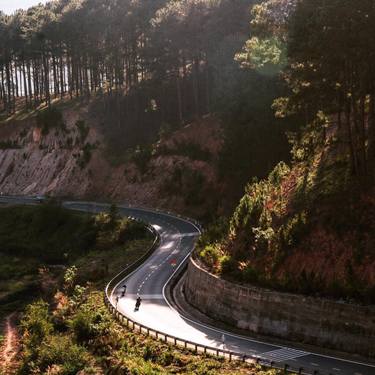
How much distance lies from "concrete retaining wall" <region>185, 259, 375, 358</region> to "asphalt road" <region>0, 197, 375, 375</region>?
0.90 meters

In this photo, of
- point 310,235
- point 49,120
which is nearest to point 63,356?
point 310,235

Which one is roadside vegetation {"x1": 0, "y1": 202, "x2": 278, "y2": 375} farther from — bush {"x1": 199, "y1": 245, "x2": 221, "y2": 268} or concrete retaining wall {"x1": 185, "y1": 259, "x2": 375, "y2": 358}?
bush {"x1": 199, "y1": 245, "x2": 221, "y2": 268}

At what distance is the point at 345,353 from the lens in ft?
82.8

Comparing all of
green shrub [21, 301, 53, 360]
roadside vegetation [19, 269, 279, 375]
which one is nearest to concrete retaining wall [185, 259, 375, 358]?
roadside vegetation [19, 269, 279, 375]

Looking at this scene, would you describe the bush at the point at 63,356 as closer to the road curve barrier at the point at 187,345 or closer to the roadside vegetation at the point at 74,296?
the roadside vegetation at the point at 74,296

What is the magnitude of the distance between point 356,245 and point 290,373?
804 cm

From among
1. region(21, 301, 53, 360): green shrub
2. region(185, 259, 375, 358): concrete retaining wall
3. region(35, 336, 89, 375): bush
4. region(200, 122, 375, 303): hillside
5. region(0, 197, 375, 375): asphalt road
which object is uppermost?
region(200, 122, 375, 303): hillside

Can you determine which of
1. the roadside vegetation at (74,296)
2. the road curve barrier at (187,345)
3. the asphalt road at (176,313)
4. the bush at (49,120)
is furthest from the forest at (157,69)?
the road curve barrier at (187,345)

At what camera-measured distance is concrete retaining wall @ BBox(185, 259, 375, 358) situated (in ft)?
82.1

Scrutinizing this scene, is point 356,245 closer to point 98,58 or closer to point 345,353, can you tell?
point 345,353

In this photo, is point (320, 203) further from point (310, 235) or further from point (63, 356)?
point (63, 356)

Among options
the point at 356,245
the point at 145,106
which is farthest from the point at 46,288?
the point at 145,106

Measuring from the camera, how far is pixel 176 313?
1334 inches

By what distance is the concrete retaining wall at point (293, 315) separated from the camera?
2502cm
